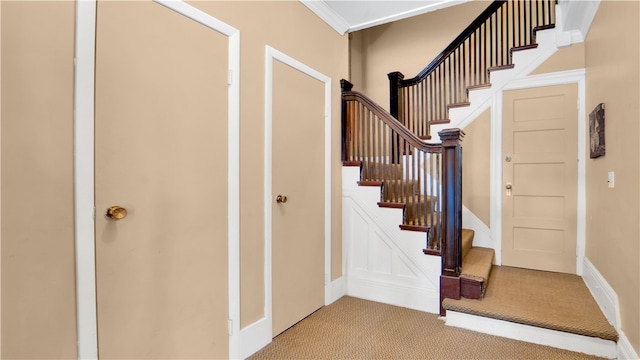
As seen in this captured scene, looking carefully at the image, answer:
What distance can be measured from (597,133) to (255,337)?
297 cm

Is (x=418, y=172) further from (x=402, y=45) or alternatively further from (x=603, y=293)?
(x=402, y=45)

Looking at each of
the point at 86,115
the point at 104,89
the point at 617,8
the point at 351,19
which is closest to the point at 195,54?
the point at 104,89

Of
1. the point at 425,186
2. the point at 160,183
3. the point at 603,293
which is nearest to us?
the point at 160,183

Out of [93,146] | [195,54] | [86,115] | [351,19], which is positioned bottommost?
[93,146]

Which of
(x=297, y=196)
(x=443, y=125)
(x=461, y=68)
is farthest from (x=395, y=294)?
(x=461, y=68)

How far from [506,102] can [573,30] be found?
863 mm

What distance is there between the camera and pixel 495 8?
369 cm

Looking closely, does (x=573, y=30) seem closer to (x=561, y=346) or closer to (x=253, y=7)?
(x=561, y=346)

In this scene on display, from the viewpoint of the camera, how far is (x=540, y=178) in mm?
3477

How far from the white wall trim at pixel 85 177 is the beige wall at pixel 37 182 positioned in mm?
22

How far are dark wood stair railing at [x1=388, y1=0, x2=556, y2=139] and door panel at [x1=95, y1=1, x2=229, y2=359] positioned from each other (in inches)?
110

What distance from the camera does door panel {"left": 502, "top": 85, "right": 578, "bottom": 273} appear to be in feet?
11.0

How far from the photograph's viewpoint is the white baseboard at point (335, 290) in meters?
2.87

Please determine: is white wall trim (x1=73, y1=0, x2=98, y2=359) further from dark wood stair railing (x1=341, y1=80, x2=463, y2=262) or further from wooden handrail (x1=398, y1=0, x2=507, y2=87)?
wooden handrail (x1=398, y1=0, x2=507, y2=87)
